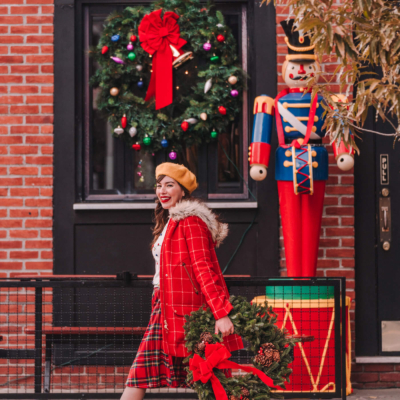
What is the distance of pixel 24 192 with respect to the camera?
4492mm

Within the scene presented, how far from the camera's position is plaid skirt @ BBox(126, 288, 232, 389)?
2859 mm

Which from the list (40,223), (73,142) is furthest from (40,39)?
(40,223)

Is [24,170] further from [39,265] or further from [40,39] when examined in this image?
[40,39]

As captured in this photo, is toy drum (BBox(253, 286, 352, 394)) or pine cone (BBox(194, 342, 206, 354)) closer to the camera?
pine cone (BBox(194, 342, 206, 354))

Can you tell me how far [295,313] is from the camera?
3859mm

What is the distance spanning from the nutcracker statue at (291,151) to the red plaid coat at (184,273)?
119 centimetres

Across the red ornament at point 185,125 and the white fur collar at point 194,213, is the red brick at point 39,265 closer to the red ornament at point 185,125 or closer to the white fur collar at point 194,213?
the red ornament at point 185,125

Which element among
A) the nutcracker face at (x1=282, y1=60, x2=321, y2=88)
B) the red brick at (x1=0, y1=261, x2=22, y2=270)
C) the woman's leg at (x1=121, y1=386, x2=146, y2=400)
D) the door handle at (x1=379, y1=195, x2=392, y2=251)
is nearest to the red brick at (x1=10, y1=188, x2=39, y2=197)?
the red brick at (x1=0, y1=261, x2=22, y2=270)

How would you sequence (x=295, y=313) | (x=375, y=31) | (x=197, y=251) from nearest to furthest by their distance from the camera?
(x=375, y=31) → (x=197, y=251) → (x=295, y=313)

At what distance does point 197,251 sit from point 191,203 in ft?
0.93

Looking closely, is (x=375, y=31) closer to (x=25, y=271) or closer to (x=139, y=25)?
(x=139, y=25)

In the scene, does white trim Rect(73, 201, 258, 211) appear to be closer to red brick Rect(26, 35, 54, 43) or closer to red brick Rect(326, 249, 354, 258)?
red brick Rect(326, 249, 354, 258)

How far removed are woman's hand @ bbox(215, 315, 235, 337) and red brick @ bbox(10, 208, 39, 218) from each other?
8.06 feet

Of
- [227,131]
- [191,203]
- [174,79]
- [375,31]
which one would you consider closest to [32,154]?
[174,79]
